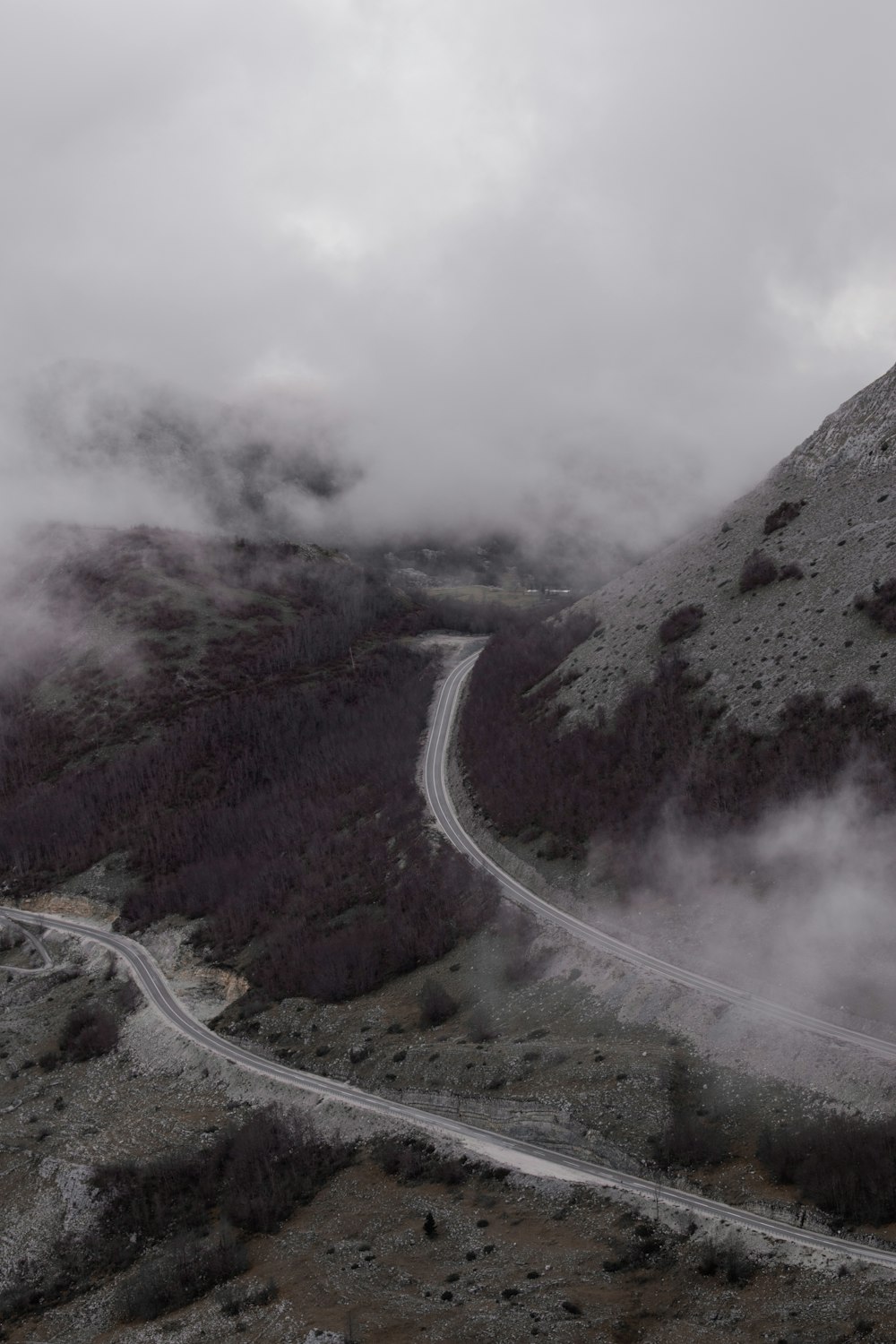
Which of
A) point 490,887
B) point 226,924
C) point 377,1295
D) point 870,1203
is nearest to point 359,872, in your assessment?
point 226,924

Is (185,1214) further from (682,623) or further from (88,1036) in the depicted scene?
(682,623)

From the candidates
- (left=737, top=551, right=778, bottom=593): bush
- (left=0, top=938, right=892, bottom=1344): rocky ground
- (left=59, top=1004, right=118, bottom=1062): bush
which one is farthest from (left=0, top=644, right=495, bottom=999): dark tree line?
(left=737, top=551, right=778, bottom=593): bush

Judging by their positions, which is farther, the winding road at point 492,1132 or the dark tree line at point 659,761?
the dark tree line at point 659,761

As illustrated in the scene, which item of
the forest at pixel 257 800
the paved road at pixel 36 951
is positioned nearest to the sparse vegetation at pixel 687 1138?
the forest at pixel 257 800

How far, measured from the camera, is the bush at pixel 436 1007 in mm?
67625

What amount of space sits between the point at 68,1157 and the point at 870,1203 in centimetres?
4731

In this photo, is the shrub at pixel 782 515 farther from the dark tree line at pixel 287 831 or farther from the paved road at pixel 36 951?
the paved road at pixel 36 951

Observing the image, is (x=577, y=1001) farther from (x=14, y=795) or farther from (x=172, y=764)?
(x=14, y=795)

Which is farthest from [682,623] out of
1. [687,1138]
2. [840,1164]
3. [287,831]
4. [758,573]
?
[840,1164]

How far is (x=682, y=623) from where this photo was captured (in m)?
101

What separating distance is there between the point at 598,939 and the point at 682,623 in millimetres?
41820

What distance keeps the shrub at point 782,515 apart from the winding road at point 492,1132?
43.1 m

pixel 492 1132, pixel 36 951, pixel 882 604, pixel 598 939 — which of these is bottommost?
pixel 492 1132

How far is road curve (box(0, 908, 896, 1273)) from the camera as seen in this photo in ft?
126
